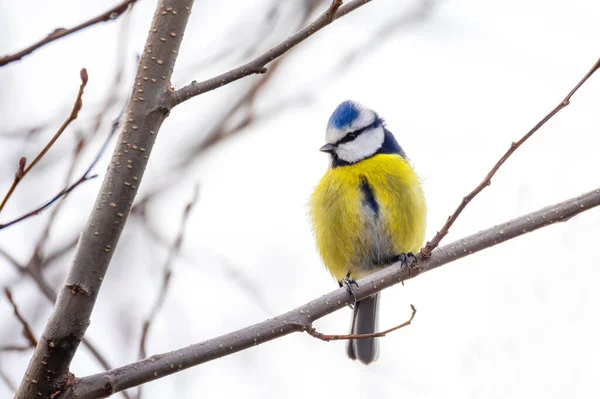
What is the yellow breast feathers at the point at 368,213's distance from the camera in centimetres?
339

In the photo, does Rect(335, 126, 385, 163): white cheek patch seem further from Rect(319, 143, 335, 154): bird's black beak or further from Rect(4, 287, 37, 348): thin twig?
Rect(4, 287, 37, 348): thin twig

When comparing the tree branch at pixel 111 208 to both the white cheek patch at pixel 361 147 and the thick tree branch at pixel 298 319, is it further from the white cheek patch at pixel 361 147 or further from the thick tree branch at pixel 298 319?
the white cheek patch at pixel 361 147

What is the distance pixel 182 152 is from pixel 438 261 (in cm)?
104

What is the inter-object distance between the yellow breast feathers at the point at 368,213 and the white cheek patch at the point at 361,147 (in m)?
0.08

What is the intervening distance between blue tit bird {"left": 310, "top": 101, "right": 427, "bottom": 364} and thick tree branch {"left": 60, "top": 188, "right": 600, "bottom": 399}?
107 cm

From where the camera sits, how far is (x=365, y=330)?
383 centimetres

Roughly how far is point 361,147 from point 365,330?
102cm

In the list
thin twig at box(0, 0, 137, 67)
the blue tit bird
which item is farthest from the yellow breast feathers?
thin twig at box(0, 0, 137, 67)

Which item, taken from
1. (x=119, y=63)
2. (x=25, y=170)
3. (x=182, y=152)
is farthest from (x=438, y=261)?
(x=25, y=170)

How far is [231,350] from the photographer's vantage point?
1.76 m

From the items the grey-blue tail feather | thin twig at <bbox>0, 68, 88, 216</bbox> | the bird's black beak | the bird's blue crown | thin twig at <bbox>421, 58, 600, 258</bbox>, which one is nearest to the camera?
thin twig at <bbox>0, 68, 88, 216</bbox>

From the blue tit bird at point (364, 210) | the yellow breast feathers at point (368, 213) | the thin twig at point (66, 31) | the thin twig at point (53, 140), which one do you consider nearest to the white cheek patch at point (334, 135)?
the blue tit bird at point (364, 210)

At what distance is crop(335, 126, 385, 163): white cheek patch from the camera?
12.1ft

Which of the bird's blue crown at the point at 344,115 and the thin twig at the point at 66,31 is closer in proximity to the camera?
the thin twig at the point at 66,31
